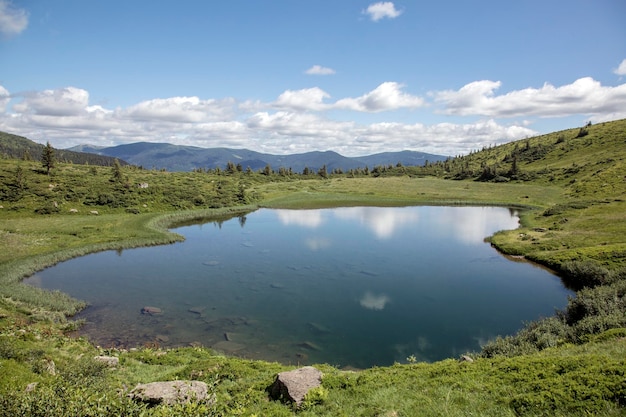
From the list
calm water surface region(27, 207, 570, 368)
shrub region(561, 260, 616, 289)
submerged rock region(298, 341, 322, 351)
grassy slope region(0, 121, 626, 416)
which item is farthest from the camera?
shrub region(561, 260, 616, 289)

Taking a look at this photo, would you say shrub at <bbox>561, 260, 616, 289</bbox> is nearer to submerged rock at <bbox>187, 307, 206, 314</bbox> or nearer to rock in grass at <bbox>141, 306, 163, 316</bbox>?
submerged rock at <bbox>187, 307, 206, 314</bbox>

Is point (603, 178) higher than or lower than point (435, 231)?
higher

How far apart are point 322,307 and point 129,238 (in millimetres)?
44887

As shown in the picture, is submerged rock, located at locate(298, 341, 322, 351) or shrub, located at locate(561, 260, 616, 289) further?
shrub, located at locate(561, 260, 616, 289)

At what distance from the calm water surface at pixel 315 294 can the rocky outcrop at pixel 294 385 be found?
9.98m

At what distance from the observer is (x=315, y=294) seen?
38.7 meters

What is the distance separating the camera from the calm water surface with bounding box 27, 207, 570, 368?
28.4m

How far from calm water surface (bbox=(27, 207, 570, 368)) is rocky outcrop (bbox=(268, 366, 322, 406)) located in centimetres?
998

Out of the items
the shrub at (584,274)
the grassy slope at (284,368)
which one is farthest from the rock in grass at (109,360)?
the shrub at (584,274)

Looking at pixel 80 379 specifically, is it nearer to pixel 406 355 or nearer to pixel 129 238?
pixel 406 355

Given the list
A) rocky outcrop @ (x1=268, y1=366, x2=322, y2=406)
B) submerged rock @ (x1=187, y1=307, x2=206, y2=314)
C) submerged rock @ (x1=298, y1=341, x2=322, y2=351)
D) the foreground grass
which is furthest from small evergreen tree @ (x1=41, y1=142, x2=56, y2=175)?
rocky outcrop @ (x1=268, y1=366, x2=322, y2=406)

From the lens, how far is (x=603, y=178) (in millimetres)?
109312

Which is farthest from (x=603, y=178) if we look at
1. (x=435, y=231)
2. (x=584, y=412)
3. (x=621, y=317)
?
(x=584, y=412)

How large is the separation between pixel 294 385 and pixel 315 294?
77.7ft
